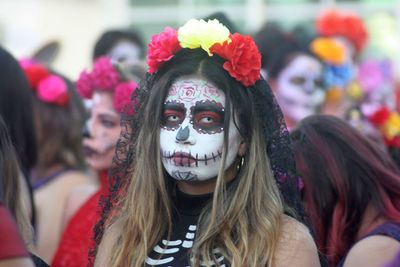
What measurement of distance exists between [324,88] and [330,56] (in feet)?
1.00

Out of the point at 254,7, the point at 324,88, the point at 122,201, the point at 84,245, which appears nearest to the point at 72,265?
the point at 84,245

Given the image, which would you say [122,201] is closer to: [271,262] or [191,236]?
[191,236]

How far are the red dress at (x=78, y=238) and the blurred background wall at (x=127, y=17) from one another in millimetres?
8316

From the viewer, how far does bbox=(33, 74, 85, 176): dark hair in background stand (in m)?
6.84

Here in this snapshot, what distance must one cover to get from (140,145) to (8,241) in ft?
4.18

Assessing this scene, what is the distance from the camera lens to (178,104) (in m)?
4.08

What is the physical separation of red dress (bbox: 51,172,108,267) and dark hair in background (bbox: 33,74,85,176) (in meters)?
1.11

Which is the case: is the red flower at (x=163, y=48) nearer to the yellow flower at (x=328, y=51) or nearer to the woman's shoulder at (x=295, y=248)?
the woman's shoulder at (x=295, y=248)

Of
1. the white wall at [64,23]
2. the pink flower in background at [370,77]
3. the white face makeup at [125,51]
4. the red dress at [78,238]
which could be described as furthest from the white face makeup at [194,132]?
the white wall at [64,23]

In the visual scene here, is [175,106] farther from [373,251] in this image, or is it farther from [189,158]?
[373,251]

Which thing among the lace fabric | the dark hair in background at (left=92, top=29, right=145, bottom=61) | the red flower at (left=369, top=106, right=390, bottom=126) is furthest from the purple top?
the dark hair in background at (left=92, top=29, right=145, bottom=61)

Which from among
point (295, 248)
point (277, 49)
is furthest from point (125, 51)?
point (295, 248)

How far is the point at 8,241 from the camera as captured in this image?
296 centimetres

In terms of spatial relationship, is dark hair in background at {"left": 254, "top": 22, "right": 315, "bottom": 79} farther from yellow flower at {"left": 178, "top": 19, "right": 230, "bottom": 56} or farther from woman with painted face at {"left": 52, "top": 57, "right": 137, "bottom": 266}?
yellow flower at {"left": 178, "top": 19, "right": 230, "bottom": 56}
